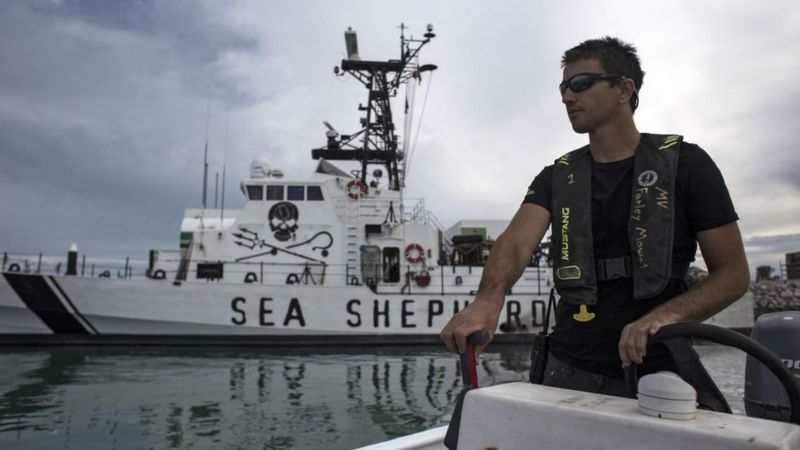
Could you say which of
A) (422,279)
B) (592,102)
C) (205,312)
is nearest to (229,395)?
(205,312)

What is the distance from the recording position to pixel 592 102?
1.55 meters

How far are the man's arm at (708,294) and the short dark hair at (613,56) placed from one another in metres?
0.48

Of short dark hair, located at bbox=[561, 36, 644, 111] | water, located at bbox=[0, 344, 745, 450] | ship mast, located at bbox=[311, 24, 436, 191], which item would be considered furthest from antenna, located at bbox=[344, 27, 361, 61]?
short dark hair, located at bbox=[561, 36, 644, 111]

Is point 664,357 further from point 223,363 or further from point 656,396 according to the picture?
point 223,363

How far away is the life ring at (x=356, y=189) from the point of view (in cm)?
1334

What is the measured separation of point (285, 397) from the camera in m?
6.22

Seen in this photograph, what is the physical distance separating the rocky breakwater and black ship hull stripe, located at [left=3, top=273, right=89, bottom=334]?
20.3m

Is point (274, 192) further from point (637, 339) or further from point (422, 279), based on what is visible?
point (637, 339)

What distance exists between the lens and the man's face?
1546mm

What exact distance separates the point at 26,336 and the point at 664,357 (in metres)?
12.5

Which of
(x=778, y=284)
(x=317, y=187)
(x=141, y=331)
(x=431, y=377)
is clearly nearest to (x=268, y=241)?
(x=317, y=187)

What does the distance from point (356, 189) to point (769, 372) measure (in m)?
12.0

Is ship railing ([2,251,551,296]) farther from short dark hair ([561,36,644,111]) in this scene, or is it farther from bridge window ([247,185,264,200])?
short dark hair ([561,36,644,111])

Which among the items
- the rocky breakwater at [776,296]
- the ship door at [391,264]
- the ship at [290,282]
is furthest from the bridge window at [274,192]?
the rocky breakwater at [776,296]
